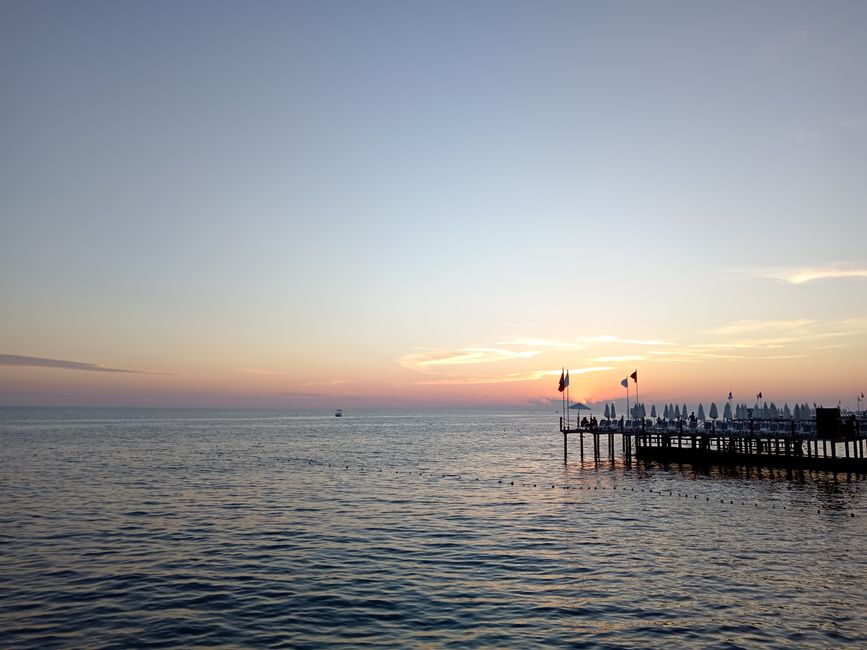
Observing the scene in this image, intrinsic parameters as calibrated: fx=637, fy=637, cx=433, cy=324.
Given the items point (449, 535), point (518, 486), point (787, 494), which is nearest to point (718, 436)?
point (787, 494)

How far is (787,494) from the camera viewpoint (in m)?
54.0

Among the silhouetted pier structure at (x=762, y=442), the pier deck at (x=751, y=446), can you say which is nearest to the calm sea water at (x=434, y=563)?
the pier deck at (x=751, y=446)

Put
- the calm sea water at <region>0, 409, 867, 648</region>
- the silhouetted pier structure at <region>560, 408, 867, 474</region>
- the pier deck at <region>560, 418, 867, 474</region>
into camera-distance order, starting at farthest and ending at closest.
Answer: the pier deck at <region>560, 418, 867, 474</region> → the silhouetted pier structure at <region>560, 408, 867, 474</region> → the calm sea water at <region>0, 409, 867, 648</region>

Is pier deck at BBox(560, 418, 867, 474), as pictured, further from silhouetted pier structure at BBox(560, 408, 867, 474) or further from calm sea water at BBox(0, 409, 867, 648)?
calm sea water at BBox(0, 409, 867, 648)

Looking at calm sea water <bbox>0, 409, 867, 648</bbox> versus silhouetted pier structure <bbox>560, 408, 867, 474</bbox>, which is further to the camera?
silhouetted pier structure <bbox>560, 408, 867, 474</bbox>

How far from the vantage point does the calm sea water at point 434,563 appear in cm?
2234

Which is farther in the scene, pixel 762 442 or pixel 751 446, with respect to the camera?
pixel 751 446

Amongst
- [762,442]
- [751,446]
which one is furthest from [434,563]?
[751,446]

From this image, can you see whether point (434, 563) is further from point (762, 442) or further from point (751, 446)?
point (751, 446)

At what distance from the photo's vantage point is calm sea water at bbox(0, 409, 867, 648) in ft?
73.3

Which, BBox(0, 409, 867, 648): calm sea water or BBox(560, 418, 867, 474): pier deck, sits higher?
BBox(560, 418, 867, 474): pier deck

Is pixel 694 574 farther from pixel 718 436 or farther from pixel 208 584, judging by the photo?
pixel 718 436

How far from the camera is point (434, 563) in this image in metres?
31.8

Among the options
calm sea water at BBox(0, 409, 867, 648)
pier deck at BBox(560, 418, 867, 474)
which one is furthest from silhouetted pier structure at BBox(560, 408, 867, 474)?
calm sea water at BBox(0, 409, 867, 648)
